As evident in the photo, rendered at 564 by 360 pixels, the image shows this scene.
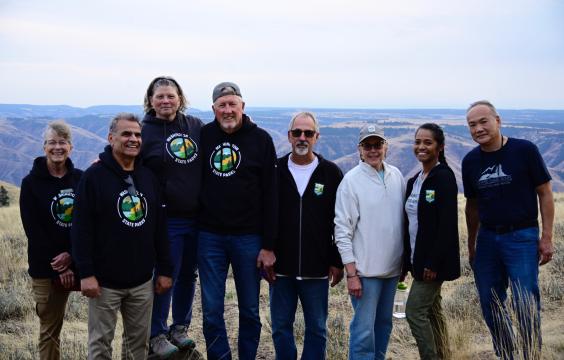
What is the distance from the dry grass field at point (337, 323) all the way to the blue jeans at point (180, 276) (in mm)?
692

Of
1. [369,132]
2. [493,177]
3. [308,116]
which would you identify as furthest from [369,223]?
[493,177]

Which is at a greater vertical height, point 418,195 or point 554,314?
point 418,195

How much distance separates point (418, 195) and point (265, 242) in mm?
1324

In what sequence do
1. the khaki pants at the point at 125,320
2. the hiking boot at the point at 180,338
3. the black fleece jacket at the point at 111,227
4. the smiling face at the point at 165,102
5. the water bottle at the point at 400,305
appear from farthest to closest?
the water bottle at the point at 400,305, the hiking boot at the point at 180,338, the smiling face at the point at 165,102, the khaki pants at the point at 125,320, the black fleece jacket at the point at 111,227

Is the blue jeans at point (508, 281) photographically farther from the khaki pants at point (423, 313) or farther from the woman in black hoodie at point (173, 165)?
the woman in black hoodie at point (173, 165)

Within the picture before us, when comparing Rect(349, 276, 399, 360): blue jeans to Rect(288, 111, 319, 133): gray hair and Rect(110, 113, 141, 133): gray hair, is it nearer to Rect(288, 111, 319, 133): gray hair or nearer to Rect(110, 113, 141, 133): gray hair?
Rect(288, 111, 319, 133): gray hair

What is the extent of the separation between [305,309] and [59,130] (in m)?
2.52

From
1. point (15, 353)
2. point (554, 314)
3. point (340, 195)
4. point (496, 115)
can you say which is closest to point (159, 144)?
point (340, 195)

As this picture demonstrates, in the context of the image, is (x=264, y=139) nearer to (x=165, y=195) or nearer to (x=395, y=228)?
(x=165, y=195)

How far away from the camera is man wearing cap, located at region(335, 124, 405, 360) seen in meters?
4.01

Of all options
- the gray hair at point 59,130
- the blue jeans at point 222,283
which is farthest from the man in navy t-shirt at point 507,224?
the gray hair at point 59,130

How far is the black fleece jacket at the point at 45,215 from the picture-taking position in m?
3.94

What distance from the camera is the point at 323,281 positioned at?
169 inches

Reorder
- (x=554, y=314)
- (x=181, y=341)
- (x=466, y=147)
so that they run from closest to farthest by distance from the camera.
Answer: (x=181, y=341)
(x=554, y=314)
(x=466, y=147)
